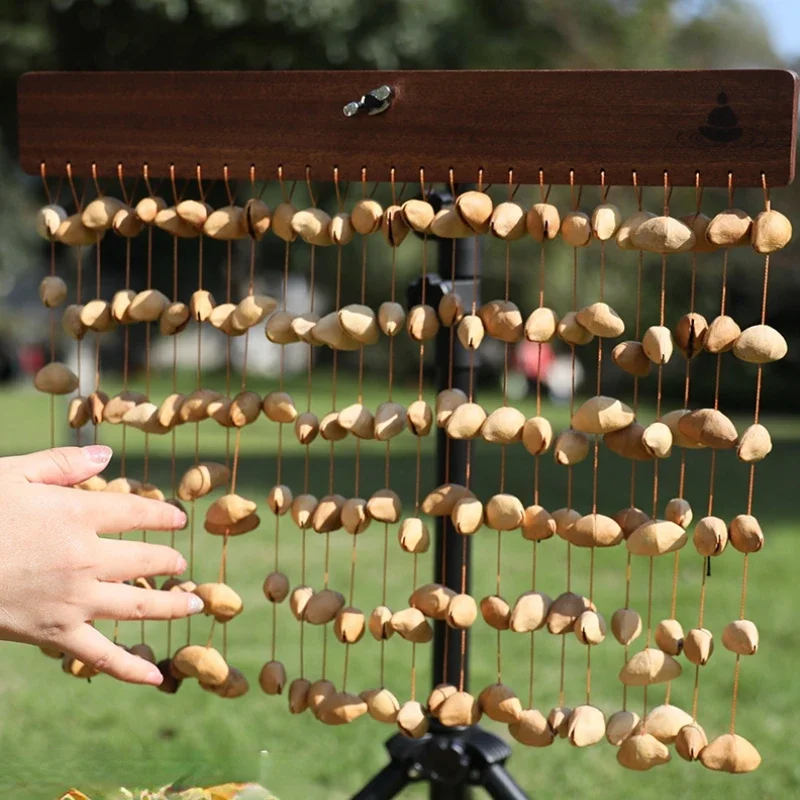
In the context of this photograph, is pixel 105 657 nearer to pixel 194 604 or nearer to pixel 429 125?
pixel 194 604

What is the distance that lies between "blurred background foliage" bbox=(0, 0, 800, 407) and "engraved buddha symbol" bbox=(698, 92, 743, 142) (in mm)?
203

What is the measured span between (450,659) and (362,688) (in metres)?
1.43

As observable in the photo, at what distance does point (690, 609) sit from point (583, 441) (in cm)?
233

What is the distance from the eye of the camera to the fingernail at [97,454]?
1100 mm

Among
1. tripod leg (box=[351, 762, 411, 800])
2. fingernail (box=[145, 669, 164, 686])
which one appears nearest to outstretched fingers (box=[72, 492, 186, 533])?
fingernail (box=[145, 669, 164, 686])

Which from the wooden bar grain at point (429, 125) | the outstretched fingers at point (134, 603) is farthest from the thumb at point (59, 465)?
the wooden bar grain at point (429, 125)

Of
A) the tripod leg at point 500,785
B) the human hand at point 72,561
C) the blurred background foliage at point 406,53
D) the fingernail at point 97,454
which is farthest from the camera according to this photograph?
the blurred background foliage at point 406,53

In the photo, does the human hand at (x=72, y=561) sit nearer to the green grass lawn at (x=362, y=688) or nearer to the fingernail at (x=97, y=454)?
the fingernail at (x=97, y=454)

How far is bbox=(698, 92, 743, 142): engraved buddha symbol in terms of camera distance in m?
1.07

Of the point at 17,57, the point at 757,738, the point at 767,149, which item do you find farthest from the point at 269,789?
the point at 17,57

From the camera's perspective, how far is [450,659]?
52.5 inches

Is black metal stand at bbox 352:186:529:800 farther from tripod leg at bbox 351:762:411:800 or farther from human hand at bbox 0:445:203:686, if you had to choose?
human hand at bbox 0:445:203:686

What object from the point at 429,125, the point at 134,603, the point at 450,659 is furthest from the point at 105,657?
the point at 429,125

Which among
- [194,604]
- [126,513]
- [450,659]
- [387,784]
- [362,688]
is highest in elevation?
[126,513]
